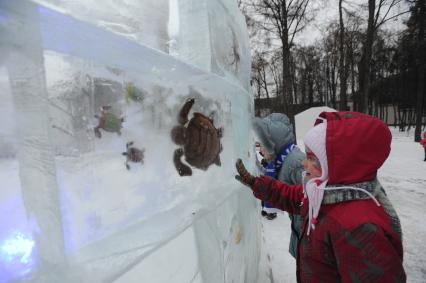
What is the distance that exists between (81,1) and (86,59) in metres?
0.21

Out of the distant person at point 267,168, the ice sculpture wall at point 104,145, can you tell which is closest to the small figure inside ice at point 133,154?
the ice sculpture wall at point 104,145

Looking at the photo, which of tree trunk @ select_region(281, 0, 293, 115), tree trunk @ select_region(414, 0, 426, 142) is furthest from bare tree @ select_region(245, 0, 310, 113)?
tree trunk @ select_region(414, 0, 426, 142)

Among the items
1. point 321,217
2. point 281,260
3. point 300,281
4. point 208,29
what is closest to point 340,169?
point 321,217

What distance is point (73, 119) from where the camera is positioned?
3.03 feet

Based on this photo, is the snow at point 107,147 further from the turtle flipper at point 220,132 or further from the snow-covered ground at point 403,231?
the snow-covered ground at point 403,231

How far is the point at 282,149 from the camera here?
255 cm

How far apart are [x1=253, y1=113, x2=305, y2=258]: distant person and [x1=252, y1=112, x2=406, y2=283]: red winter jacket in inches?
33.6

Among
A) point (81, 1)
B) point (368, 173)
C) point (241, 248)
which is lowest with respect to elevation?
point (241, 248)

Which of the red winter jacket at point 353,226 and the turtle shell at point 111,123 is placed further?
the red winter jacket at point 353,226

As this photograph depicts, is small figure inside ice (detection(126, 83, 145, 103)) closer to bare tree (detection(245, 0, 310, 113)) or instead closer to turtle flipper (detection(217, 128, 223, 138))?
turtle flipper (detection(217, 128, 223, 138))

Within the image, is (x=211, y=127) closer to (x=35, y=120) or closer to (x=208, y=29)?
(x=208, y=29)

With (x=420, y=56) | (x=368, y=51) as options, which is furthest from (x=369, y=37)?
(x=420, y=56)

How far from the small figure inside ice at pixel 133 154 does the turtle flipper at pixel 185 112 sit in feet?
1.07

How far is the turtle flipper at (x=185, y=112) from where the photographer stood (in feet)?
4.85
